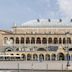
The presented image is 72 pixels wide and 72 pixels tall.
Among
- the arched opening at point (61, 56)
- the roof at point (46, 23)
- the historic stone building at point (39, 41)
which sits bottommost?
the arched opening at point (61, 56)

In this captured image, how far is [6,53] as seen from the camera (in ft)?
346

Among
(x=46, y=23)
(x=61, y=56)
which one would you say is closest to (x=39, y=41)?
(x=46, y=23)

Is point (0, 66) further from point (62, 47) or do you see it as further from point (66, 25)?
point (66, 25)

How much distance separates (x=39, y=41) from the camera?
11406 cm

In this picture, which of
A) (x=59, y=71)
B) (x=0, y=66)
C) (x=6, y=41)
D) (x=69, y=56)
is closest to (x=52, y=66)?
(x=59, y=71)

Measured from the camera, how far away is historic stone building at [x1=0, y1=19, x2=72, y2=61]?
10550 centimetres

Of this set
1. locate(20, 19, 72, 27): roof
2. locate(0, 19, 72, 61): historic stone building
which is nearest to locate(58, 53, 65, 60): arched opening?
locate(0, 19, 72, 61): historic stone building

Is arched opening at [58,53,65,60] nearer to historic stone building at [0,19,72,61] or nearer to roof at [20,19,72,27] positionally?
historic stone building at [0,19,72,61]

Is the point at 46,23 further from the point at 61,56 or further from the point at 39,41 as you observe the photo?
the point at 61,56

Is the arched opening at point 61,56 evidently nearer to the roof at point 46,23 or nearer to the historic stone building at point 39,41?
the historic stone building at point 39,41

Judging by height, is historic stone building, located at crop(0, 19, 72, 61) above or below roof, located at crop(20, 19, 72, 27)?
below

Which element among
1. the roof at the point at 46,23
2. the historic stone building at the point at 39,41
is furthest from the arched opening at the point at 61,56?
the roof at the point at 46,23

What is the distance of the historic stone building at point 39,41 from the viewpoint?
105500 millimetres

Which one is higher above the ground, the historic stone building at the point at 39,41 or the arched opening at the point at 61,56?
the historic stone building at the point at 39,41
